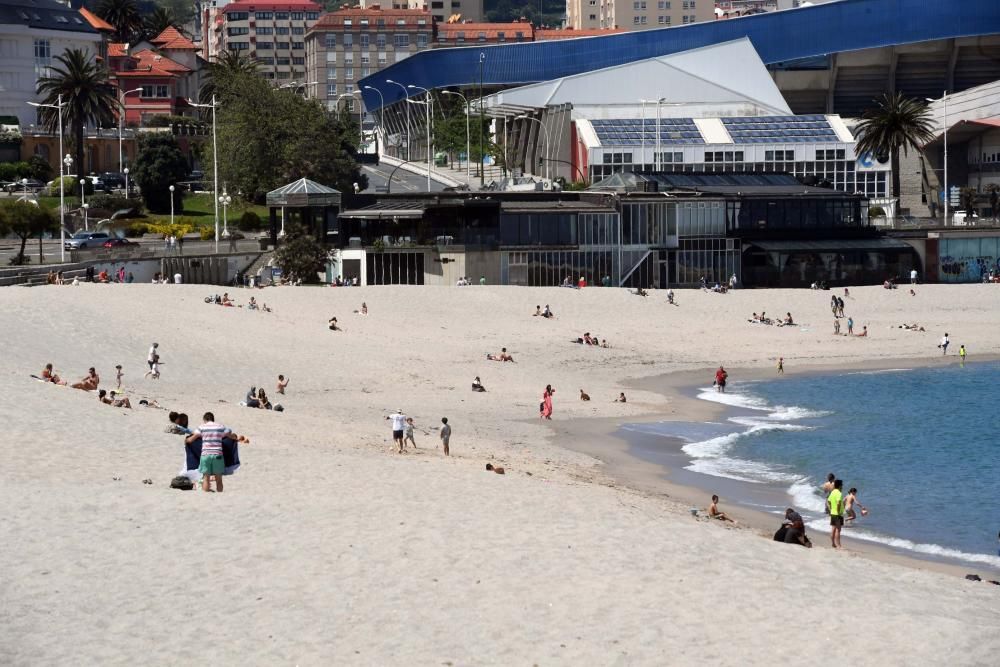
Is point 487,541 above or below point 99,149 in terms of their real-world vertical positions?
below

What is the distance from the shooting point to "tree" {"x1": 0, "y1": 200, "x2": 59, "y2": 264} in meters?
62.2

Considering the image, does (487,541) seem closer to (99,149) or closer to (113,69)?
(99,149)

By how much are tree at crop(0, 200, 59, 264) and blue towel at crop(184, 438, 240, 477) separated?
40265 mm

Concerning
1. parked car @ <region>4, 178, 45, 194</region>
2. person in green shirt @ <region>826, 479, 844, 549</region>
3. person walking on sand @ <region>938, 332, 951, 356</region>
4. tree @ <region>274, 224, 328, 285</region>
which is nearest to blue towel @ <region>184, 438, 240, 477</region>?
person in green shirt @ <region>826, 479, 844, 549</region>

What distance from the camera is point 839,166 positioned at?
96812 millimetres

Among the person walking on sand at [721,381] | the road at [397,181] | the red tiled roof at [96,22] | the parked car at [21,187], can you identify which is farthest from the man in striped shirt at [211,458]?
the red tiled roof at [96,22]

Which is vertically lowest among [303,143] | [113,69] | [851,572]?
[851,572]

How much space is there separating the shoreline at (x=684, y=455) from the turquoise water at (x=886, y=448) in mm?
648

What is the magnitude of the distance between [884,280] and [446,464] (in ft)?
153

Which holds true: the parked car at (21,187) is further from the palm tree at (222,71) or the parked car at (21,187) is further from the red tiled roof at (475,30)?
the red tiled roof at (475,30)

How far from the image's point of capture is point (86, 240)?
7212 cm

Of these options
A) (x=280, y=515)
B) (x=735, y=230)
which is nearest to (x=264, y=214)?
(x=735, y=230)

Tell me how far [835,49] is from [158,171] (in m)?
53.8

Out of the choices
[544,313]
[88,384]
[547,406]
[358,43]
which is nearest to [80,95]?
[544,313]
